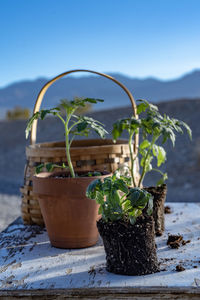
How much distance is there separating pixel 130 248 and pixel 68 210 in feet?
1.16

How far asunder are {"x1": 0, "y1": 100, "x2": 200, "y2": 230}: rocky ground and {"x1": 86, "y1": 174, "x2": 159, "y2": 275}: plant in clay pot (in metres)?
3.56

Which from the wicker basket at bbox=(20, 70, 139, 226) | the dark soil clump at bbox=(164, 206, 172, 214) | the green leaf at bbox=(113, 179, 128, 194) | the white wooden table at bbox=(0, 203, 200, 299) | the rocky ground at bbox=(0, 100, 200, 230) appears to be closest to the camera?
the white wooden table at bbox=(0, 203, 200, 299)

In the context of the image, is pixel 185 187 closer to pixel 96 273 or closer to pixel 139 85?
pixel 96 273

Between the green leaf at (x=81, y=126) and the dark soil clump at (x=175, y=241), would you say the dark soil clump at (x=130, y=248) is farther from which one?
the green leaf at (x=81, y=126)

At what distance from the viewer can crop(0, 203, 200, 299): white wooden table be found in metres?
0.99

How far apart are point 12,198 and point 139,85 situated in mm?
92460

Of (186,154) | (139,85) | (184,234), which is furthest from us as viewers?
(139,85)

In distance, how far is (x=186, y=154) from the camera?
1009cm

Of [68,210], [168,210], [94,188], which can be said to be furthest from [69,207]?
[168,210]

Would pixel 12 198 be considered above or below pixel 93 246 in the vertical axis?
below

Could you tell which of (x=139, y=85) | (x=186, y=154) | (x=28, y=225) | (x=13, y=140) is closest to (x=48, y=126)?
(x=13, y=140)

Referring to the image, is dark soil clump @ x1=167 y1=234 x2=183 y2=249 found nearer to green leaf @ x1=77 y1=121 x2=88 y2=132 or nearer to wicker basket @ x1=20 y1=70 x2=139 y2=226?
wicker basket @ x1=20 y1=70 x2=139 y2=226

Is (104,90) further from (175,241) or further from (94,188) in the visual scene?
(94,188)

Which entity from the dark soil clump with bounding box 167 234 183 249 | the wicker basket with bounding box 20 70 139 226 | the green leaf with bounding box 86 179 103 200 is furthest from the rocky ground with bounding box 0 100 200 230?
the green leaf with bounding box 86 179 103 200
